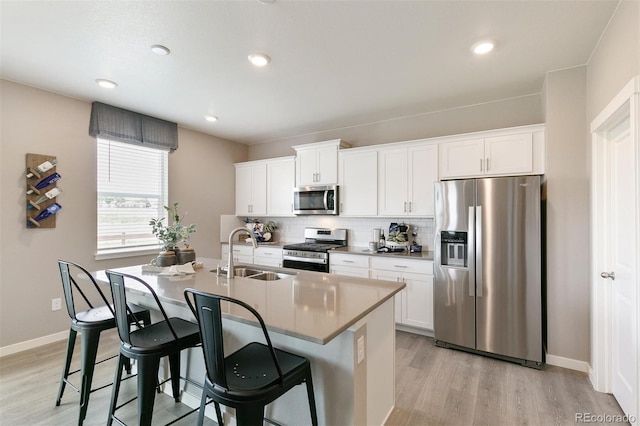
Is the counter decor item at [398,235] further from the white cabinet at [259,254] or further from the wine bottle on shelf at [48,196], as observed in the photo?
the wine bottle on shelf at [48,196]

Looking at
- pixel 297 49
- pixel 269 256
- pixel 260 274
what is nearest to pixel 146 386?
pixel 260 274

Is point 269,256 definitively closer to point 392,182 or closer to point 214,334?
point 392,182

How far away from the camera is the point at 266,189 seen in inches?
199

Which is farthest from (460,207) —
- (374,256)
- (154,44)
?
(154,44)

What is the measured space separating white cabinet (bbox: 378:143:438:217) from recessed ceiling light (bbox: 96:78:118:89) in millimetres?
3034

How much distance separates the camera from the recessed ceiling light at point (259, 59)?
249cm

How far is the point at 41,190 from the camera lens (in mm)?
3145

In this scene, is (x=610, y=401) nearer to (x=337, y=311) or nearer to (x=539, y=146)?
(x=539, y=146)

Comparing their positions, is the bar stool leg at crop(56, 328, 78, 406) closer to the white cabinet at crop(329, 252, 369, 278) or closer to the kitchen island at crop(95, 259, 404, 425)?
the kitchen island at crop(95, 259, 404, 425)

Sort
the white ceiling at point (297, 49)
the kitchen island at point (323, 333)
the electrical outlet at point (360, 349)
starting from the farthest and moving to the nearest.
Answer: the white ceiling at point (297, 49) < the electrical outlet at point (360, 349) < the kitchen island at point (323, 333)

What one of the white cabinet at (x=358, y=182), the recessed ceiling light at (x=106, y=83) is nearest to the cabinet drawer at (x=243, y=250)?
the white cabinet at (x=358, y=182)

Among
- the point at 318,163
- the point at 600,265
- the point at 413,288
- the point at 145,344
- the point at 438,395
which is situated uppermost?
the point at 318,163

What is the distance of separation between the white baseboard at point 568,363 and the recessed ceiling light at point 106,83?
4.90 metres

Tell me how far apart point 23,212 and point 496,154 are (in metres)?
4.86
